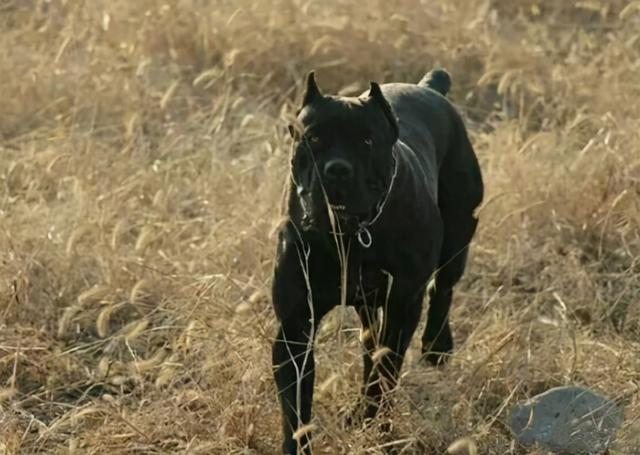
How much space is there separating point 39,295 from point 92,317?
217mm

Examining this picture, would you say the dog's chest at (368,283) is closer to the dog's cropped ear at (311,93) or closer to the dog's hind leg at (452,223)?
the dog's cropped ear at (311,93)

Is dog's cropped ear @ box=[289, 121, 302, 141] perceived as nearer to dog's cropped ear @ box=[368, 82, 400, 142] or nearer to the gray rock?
dog's cropped ear @ box=[368, 82, 400, 142]

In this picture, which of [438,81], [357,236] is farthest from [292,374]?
[438,81]

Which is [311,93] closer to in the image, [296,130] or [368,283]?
[296,130]

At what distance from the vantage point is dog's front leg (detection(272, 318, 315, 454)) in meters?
4.04

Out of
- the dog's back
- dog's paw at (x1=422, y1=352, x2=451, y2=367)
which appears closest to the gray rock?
dog's paw at (x1=422, y1=352, x2=451, y2=367)

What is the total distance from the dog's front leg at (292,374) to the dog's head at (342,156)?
0.41m

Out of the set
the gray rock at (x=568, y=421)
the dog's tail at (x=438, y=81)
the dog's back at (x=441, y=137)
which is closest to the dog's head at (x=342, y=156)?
the dog's back at (x=441, y=137)

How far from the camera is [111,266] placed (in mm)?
5555

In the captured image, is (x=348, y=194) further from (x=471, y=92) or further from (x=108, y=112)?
(x=471, y=92)

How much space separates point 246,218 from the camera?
6031mm

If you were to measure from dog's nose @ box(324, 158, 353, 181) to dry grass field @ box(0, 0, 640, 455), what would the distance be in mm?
637

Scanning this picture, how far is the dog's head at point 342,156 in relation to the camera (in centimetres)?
360

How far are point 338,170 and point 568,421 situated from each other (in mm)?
1216
